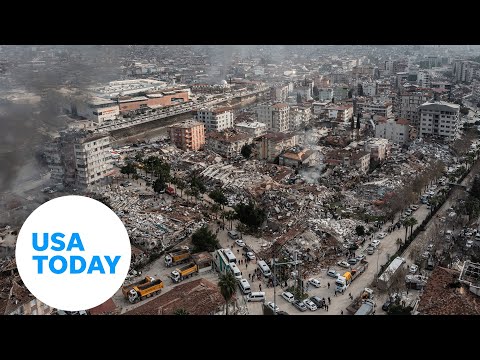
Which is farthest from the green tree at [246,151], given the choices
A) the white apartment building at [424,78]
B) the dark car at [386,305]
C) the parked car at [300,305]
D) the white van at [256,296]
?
the white apartment building at [424,78]

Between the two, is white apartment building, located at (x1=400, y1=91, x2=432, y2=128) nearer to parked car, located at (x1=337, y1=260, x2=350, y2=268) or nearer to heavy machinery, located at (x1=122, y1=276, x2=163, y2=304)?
parked car, located at (x1=337, y1=260, x2=350, y2=268)

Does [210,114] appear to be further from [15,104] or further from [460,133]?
[460,133]

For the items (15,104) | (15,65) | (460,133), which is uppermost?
(15,65)

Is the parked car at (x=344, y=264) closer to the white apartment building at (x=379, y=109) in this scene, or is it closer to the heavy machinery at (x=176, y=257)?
the heavy machinery at (x=176, y=257)

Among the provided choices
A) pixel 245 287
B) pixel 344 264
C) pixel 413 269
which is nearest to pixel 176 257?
pixel 245 287

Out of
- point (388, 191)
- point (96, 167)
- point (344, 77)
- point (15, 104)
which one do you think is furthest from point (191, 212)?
point (344, 77)

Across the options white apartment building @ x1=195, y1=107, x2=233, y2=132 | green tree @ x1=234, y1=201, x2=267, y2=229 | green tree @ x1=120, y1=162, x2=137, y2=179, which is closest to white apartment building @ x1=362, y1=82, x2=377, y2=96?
white apartment building @ x1=195, y1=107, x2=233, y2=132
